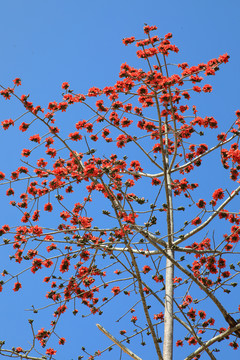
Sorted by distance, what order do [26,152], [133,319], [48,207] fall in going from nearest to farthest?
[26,152] → [48,207] → [133,319]

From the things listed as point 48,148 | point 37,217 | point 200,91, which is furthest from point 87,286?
point 200,91

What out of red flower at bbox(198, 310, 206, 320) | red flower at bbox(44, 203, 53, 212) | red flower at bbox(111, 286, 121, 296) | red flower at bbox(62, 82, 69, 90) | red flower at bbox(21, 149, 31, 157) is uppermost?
red flower at bbox(62, 82, 69, 90)

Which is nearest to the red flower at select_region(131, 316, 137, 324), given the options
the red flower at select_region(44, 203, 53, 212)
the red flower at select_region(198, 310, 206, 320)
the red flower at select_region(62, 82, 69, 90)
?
the red flower at select_region(198, 310, 206, 320)

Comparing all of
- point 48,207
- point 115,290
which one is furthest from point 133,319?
point 48,207

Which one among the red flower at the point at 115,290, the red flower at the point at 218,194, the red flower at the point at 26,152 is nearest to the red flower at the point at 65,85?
the red flower at the point at 26,152

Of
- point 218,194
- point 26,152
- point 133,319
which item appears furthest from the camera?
point 133,319

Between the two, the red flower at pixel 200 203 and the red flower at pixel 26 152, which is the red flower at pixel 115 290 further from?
the red flower at pixel 26 152

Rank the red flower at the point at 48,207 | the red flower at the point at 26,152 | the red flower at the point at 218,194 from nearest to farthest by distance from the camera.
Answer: the red flower at the point at 218,194 < the red flower at the point at 26,152 < the red flower at the point at 48,207

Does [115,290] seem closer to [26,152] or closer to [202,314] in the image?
[202,314]

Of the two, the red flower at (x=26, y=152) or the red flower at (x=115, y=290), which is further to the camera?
the red flower at (x=115, y=290)

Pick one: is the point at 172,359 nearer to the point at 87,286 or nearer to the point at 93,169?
the point at 87,286

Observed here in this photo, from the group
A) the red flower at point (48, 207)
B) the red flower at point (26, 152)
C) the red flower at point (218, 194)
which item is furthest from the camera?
the red flower at point (48, 207)

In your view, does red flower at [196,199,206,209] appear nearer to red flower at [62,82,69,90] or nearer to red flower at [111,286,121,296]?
red flower at [111,286,121,296]

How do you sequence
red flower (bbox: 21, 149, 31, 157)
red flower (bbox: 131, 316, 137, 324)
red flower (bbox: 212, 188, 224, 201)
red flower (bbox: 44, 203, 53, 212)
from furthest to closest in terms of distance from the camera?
red flower (bbox: 131, 316, 137, 324), red flower (bbox: 44, 203, 53, 212), red flower (bbox: 21, 149, 31, 157), red flower (bbox: 212, 188, 224, 201)
